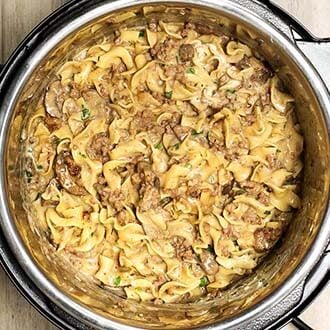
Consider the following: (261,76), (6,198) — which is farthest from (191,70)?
(6,198)

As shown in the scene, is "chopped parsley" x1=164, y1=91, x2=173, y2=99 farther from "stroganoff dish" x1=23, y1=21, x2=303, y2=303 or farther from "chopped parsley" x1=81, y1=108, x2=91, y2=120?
"chopped parsley" x1=81, y1=108, x2=91, y2=120

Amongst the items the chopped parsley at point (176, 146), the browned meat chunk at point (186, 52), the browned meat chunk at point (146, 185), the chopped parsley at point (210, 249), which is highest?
the browned meat chunk at point (186, 52)

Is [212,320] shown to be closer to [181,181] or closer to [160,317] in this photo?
[160,317]

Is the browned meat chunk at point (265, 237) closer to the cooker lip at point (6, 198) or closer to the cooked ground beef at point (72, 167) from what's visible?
the cooker lip at point (6, 198)

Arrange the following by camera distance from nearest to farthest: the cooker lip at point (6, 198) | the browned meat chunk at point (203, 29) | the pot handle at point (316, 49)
→ the cooker lip at point (6, 198) → the pot handle at point (316, 49) → the browned meat chunk at point (203, 29)

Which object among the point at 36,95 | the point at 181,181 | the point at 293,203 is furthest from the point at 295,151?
the point at 36,95

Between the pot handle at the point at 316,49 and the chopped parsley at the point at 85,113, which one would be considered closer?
the pot handle at the point at 316,49

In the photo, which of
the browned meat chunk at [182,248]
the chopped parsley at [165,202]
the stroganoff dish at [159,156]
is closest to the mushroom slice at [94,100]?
the stroganoff dish at [159,156]
